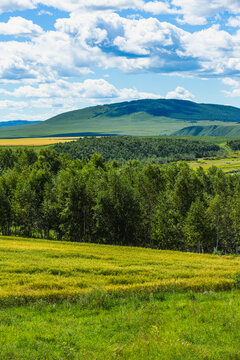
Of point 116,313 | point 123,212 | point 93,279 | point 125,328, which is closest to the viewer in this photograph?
point 125,328

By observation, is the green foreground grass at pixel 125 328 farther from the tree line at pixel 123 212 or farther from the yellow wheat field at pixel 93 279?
the tree line at pixel 123 212

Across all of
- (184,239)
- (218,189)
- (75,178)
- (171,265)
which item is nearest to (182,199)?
(184,239)

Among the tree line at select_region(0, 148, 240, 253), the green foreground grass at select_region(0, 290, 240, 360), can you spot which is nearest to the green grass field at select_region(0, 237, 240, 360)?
the green foreground grass at select_region(0, 290, 240, 360)

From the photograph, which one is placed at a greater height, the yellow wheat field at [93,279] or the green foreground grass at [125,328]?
the green foreground grass at [125,328]

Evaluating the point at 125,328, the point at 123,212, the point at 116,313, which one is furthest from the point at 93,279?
the point at 123,212

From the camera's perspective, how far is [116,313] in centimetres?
1875


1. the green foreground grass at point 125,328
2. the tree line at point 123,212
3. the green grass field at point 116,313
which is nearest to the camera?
the green foreground grass at point 125,328

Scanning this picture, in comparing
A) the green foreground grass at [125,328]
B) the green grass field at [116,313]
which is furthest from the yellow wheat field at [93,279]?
the green foreground grass at [125,328]

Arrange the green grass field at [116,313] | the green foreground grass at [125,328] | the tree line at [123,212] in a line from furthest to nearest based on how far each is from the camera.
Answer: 1. the tree line at [123,212]
2. the green grass field at [116,313]
3. the green foreground grass at [125,328]

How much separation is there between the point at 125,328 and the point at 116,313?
2102 mm

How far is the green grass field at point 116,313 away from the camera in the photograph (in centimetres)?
1432

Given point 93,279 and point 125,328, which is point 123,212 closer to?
point 93,279

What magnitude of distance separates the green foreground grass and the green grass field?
4 cm

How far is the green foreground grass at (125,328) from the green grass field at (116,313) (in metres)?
0.04
